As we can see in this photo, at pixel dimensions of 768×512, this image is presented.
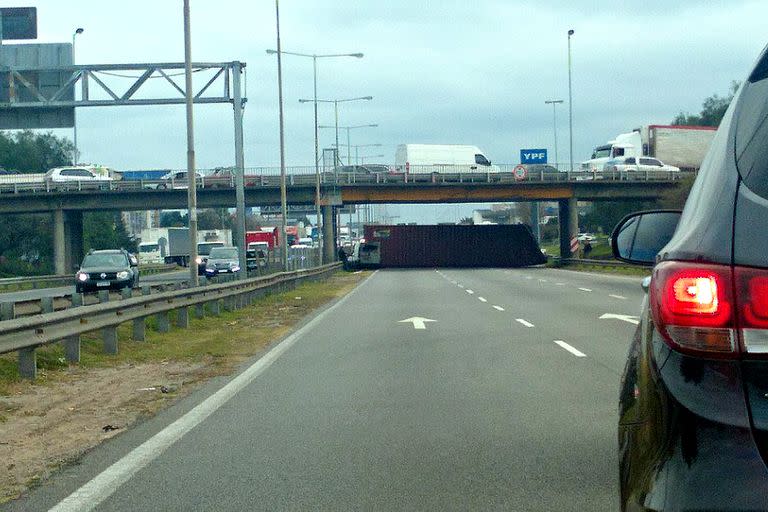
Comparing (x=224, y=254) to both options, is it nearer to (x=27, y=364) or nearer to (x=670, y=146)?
(x=670, y=146)

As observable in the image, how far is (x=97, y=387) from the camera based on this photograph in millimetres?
12219

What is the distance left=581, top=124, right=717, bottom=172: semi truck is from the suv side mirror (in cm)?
6708

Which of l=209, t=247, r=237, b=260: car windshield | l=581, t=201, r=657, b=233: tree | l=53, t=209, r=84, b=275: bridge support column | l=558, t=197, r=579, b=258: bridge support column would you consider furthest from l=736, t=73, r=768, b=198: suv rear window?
l=581, t=201, r=657, b=233: tree

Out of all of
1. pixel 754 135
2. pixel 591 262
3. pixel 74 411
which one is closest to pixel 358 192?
pixel 591 262

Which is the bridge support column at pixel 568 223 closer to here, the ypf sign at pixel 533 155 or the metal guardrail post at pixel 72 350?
the ypf sign at pixel 533 155

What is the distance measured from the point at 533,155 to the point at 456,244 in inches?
901

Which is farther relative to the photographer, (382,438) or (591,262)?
(591,262)

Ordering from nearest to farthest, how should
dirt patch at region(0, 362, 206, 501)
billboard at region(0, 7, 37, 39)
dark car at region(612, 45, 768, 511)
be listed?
dark car at region(612, 45, 768, 511)
dirt patch at region(0, 362, 206, 501)
billboard at region(0, 7, 37, 39)

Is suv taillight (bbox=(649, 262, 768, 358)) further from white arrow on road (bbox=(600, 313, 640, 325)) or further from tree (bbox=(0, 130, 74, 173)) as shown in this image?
tree (bbox=(0, 130, 74, 173))

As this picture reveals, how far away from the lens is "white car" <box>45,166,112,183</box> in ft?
209

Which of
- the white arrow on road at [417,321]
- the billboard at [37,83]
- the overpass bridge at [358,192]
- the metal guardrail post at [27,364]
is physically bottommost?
the white arrow on road at [417,321]

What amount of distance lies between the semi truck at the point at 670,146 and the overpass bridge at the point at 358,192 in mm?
2483

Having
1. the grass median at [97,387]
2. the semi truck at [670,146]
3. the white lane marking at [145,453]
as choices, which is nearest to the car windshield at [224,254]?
the semi truck at [670,146]

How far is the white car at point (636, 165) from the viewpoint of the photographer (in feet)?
231
